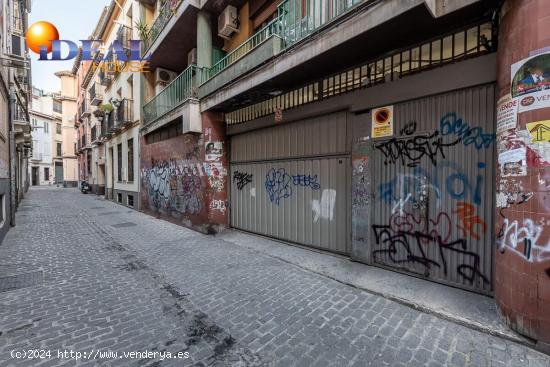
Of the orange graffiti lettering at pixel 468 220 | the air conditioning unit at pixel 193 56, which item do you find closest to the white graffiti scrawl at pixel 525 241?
the orange graffiti lettering at pixel 468 220

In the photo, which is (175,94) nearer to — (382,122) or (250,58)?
(250,58)

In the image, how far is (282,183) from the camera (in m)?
6.48

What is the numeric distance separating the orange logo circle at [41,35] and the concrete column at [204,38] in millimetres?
3476

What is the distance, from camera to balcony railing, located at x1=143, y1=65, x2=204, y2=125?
8173mm

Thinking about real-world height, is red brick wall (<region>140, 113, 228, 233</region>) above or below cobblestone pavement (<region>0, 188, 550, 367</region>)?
above

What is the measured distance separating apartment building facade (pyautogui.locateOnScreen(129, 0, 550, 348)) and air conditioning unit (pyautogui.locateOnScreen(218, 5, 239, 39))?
0.03m

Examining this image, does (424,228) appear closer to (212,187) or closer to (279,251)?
(279,251)

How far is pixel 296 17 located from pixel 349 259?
4.85 metres

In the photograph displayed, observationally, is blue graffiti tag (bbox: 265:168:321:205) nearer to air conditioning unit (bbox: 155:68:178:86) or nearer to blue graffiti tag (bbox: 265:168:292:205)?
blue graffiti tag (bbox: 265:168:292:205)

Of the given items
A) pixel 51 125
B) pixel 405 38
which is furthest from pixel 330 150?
pixel 51 125

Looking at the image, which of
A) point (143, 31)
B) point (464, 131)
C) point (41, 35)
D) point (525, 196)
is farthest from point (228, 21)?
point (525, 196)

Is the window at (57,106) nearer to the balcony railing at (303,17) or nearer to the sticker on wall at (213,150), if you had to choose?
the sticker on wall at (213,150)

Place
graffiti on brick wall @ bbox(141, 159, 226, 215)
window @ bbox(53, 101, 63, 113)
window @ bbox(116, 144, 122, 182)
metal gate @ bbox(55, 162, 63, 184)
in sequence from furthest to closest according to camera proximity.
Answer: metal gate @ bbox(55, 162, 63, 184)
window @ bbox(53, 101, 63, 113)
window @ bbox(116, 144, 122, 182)
graffiti on brick wall @ bbox(141, 159, 226, 215)

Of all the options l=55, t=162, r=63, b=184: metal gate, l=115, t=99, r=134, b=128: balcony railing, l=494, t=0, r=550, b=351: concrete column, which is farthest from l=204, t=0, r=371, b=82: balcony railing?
l=55, t=162, r=63, b=184: metal gate
